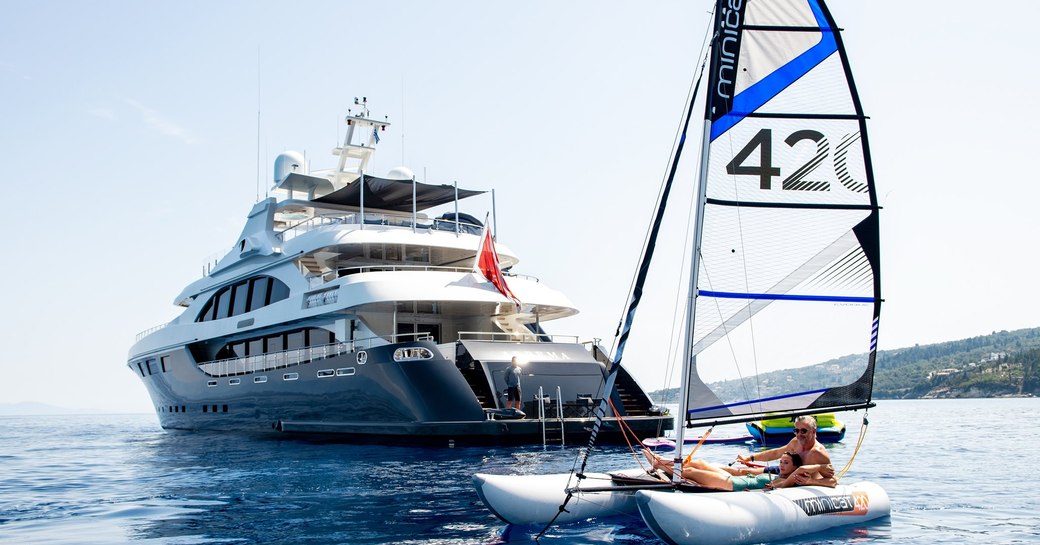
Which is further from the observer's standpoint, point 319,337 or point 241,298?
point 241,298

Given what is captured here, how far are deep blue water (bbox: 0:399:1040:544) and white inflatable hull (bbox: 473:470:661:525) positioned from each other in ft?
0.53

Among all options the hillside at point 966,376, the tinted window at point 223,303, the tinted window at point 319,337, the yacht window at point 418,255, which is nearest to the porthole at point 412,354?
the tinted window at point 319,337

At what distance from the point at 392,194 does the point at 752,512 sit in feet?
61.0

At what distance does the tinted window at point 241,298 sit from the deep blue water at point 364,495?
5.76 m

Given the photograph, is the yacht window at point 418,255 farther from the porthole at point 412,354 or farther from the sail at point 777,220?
the sail at point 777,220

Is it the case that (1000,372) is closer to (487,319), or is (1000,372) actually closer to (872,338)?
(487,319)

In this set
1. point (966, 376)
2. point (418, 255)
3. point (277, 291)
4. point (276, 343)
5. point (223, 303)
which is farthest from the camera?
point (966, 376)

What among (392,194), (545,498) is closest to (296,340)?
(392,194)

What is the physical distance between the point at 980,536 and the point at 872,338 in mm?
2345

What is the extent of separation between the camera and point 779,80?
9852 mm

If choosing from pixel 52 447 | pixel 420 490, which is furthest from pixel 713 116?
pixel 52 447

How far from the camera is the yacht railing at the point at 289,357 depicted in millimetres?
19484

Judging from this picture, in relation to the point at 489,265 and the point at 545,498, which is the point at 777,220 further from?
the point at 489,265

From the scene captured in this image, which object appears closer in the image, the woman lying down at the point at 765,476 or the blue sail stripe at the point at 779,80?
the woman lying down at the point at 765,476
